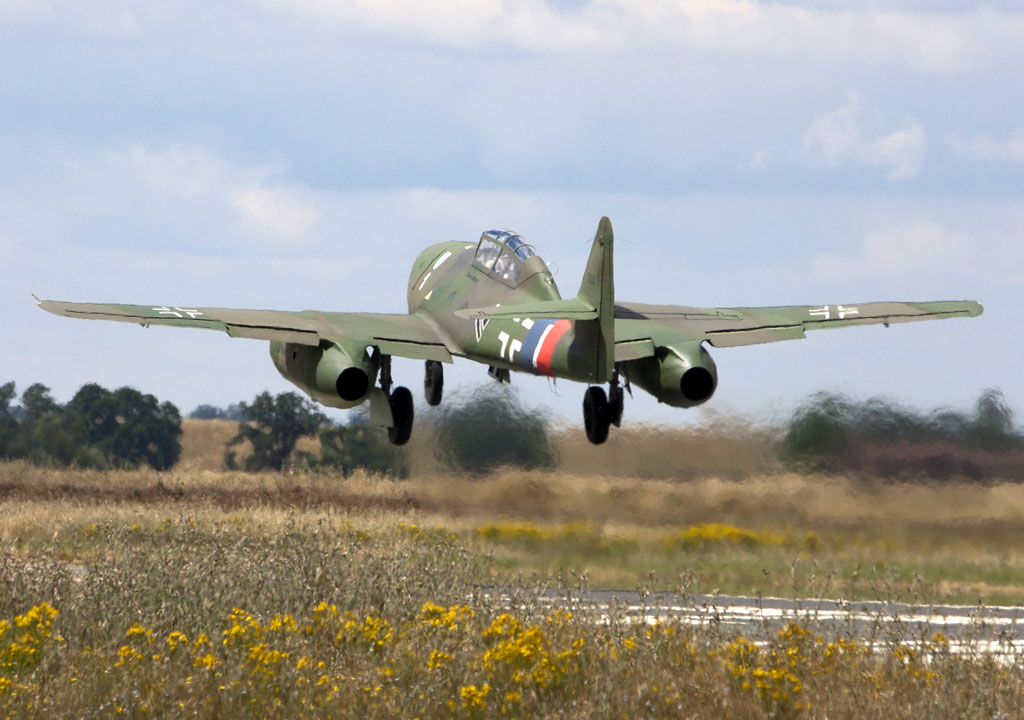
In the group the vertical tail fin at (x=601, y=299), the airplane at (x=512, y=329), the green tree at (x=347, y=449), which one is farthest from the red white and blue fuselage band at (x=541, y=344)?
the green tree at (x=347, y=449)

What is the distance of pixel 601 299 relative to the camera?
69.9 ft

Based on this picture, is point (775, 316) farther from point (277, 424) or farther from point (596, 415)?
point (277, 424)

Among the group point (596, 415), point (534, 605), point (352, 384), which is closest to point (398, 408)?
point (352, 384)

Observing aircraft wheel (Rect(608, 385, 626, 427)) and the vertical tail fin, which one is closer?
the vertical tail fin

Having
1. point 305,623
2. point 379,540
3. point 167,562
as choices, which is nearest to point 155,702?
point 305,623

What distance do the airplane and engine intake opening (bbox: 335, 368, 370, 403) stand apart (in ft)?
0.08

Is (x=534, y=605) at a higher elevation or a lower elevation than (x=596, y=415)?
lower

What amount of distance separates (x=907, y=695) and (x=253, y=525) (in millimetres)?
18678

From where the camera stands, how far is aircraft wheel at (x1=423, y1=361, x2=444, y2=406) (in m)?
27.6

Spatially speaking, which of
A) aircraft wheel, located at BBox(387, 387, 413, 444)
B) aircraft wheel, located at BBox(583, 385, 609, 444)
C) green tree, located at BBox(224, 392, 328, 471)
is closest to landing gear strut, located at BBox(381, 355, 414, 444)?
aircraft wheel, located at BBox(387, 387, 413, 444)

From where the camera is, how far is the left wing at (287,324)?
25.4 m

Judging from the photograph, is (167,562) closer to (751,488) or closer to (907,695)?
(907,695)

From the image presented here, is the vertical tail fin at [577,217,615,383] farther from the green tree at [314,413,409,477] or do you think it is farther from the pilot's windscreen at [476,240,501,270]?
the green tree at [314,413,409,477]

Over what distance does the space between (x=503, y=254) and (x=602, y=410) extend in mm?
3837
